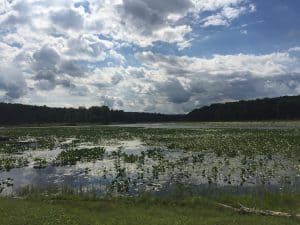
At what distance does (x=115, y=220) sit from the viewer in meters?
16.4

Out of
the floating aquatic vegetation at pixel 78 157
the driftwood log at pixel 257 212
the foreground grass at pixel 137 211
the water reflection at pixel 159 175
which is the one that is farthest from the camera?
the floating aquatic vegetation at pixel 78 157

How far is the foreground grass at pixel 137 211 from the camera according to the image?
52.7 ft

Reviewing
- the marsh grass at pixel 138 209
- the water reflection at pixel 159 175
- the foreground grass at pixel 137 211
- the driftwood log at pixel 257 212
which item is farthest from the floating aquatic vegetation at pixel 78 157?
Result: the driftwood log at pixel 257 212

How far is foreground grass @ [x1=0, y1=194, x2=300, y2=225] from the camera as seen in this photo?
632 inches

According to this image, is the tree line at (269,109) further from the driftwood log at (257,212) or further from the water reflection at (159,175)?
the driftwood log at (257,212)

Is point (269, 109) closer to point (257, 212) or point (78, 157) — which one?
point (78, 157)

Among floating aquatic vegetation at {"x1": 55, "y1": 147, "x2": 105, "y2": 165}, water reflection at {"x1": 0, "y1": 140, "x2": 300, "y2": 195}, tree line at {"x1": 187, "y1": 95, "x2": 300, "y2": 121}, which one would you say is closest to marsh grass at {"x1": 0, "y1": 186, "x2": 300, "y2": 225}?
water reflection at {"x1": 0, "y1": 140, "x2": 300, "y2": 195}

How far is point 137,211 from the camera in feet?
59.0

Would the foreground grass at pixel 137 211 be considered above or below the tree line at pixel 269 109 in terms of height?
below

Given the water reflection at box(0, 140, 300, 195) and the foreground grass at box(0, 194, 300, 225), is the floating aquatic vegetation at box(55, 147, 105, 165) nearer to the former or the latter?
the water reflection at box(0, 140, 300, 195)

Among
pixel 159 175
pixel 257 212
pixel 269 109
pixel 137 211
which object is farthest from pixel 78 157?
pixel 269 109

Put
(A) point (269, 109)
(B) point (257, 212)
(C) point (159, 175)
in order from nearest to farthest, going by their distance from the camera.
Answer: (B) point (257, 212) → (C) point (159, 175) → (A) point (269, 109)

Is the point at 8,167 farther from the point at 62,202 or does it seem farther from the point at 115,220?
the point at 115,220

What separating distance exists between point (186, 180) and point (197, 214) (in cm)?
865
